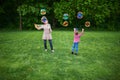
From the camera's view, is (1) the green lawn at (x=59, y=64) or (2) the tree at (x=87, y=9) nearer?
(1) the green lawn at (x=59, y=64)

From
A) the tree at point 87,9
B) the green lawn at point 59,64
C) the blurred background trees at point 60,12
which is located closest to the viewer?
the green lawn at point 59,64

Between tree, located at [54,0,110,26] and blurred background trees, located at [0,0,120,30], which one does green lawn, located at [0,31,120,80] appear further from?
blurred background trees, located at [0,0,120,30]

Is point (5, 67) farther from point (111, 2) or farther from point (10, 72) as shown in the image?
point (111, 2)

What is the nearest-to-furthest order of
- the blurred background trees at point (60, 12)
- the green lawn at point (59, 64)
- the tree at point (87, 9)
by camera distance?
the green lawn at point (59, 64)
the tree at point (87, 9)
the blurred background trees at point (60, 12)

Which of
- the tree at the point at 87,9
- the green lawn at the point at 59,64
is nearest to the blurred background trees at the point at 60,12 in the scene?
the tree at the point at 87,9

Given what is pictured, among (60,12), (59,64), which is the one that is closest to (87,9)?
(60,12)

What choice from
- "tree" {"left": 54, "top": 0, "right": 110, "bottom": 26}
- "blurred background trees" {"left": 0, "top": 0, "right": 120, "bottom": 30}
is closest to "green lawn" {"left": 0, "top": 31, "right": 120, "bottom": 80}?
"tree" {"left": 54, "top": 0, "right": 110, "bottom": 26}

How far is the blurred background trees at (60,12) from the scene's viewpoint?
31031 millimetres

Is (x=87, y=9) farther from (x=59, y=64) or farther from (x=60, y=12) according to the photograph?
(x=59, y=64)

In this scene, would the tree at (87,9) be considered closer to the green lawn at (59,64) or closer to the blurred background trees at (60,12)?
the blurred background trees at (60,12)

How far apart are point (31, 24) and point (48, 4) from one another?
3946 millimetres

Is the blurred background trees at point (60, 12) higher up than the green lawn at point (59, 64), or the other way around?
the blurred background trees at point (60, 12)

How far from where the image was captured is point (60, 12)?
31.6 metres

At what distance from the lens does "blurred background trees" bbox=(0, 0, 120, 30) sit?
102 feet
